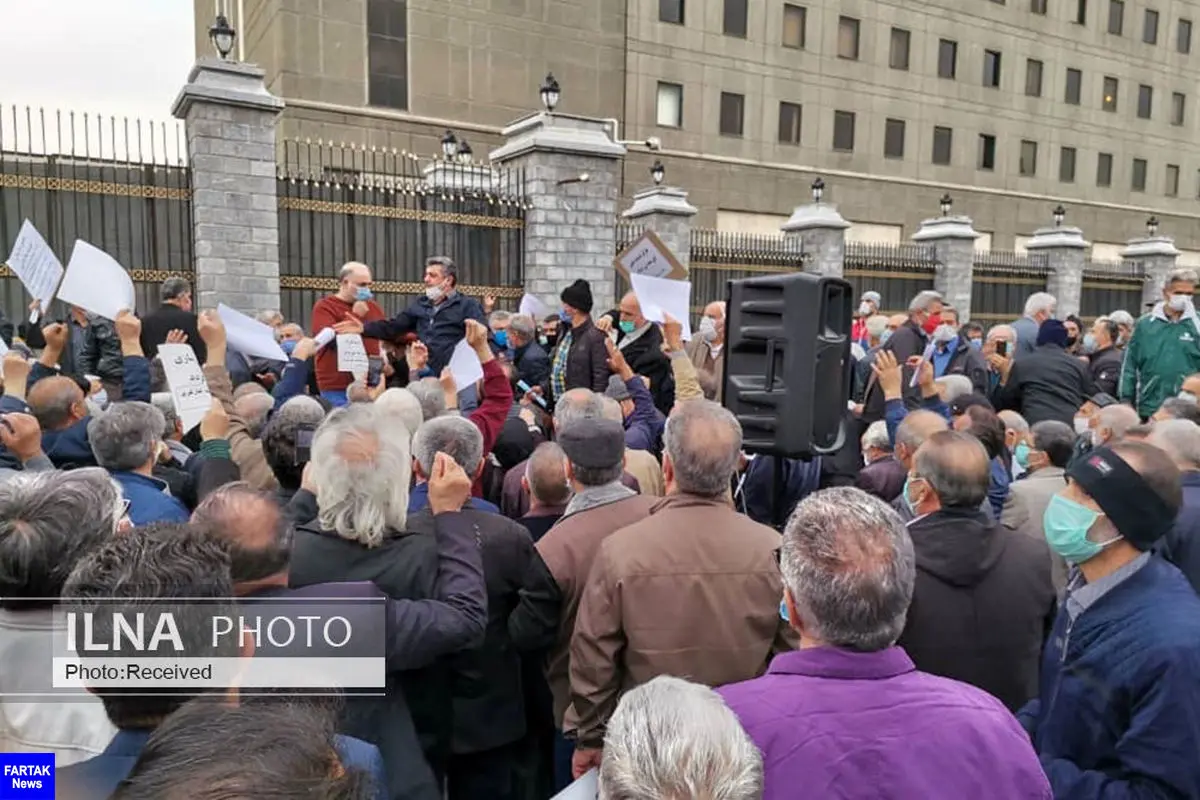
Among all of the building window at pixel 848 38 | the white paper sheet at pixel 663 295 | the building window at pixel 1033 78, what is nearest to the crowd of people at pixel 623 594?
the white paper sheet at pixel 663 295

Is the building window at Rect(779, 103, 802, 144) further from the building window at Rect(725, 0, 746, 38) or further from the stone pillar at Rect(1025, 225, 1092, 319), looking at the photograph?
the stone pillar at Rect(1025, 225, 1092, 319)

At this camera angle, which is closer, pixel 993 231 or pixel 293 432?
pixel 293 432

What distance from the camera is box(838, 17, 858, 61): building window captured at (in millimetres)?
33125

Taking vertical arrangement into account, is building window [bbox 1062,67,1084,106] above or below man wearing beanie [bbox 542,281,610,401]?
above

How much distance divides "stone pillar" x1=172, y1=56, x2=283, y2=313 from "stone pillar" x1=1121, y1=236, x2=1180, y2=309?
24.3 m

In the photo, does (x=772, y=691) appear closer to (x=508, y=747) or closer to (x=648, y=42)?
(x=508, y=747)

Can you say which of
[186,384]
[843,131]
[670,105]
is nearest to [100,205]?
[186,384]

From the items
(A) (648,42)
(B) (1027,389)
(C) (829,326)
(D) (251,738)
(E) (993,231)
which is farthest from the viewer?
(E) (993,231)

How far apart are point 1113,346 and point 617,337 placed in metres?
6.44

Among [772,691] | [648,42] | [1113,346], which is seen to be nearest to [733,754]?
[772,691]

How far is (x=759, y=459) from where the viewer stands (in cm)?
473

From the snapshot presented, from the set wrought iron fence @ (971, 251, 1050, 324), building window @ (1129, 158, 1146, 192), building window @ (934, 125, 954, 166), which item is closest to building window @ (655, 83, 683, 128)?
building window @ (934, 125, 954, 166)

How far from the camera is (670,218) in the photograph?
52.7ft

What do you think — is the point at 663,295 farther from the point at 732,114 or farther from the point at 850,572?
the point at 732,114
